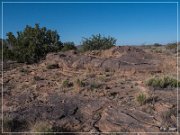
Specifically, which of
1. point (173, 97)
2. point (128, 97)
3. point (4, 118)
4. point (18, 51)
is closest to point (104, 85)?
point (128, 97)

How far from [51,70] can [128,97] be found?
18.0 feet

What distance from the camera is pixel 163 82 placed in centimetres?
1008

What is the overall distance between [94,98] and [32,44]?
1296cm

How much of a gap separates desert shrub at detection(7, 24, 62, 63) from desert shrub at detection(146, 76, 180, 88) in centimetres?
1173

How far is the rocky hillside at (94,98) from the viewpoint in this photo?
7.12 m

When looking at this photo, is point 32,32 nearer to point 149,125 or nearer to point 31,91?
point 31,91

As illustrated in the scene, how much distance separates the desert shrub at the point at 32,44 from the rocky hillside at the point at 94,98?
7192mm

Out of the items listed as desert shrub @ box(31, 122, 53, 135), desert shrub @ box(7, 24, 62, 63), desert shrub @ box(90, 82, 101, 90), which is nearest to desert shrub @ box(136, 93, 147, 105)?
desert shrub @ box(90, 82, 101, 90)

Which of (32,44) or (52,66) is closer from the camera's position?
(52,66)

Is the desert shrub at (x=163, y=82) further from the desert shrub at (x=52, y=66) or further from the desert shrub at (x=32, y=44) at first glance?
the desert shrub at (x=32, y=44)

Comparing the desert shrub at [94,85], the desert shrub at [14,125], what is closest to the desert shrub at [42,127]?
the desert shrub at [14,125]

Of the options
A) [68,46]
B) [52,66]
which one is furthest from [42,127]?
[68,46]

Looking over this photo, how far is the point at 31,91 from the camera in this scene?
384 inches

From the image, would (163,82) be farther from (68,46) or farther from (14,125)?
(68,46)
